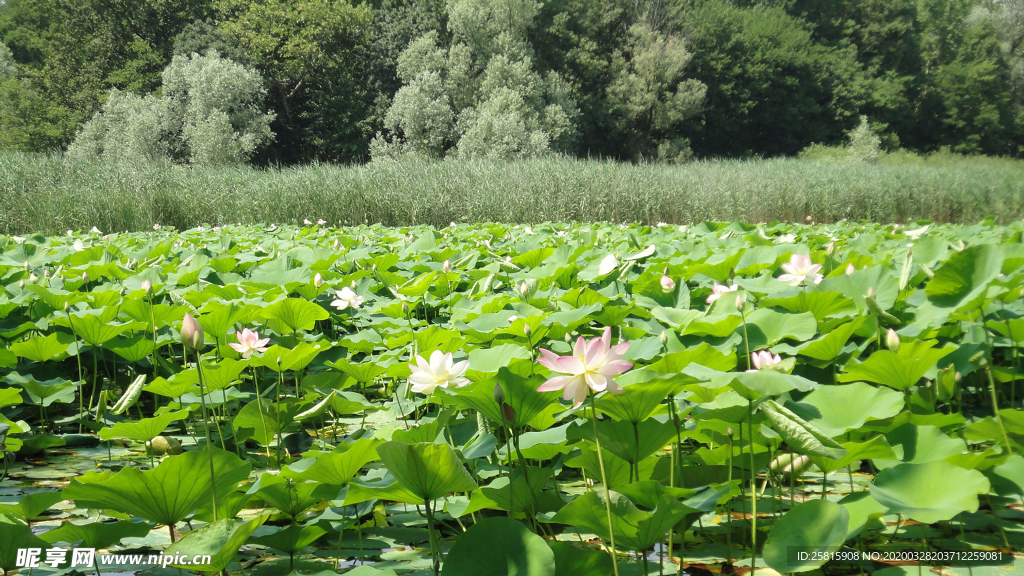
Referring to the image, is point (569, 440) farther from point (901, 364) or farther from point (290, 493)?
point (901, 364)

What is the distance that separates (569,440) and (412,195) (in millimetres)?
7163

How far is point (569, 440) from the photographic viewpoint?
958mm

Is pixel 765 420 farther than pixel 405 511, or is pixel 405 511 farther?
pixel 405 511

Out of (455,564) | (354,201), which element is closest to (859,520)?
(455,564)

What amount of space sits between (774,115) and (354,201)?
27606 mm

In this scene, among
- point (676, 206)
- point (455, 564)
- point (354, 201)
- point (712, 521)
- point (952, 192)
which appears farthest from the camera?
point (952, 192)

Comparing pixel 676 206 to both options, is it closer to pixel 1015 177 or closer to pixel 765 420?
pixel 1015 177

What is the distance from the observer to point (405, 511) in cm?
114

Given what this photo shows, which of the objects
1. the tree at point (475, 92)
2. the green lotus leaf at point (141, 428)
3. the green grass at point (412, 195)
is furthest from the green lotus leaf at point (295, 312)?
the tree at point (475, 92)

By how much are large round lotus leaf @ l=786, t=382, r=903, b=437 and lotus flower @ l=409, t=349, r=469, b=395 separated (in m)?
0.52

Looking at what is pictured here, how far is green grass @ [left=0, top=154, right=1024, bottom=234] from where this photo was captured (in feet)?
21.2

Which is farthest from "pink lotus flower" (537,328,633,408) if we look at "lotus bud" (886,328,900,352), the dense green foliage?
the dense green foliage

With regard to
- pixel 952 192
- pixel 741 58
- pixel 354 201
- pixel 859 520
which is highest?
pixel 741 58

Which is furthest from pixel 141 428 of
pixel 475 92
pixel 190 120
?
pixel 475 92
